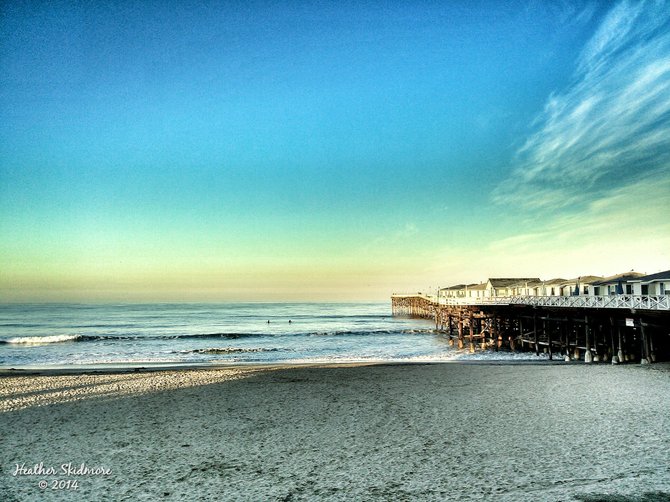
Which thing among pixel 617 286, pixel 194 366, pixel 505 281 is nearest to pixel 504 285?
pixel 505 281

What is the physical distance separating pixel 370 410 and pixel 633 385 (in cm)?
1034

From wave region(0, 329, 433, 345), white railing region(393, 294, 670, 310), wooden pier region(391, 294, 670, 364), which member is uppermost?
white railing region(393, 294, 670, 310)

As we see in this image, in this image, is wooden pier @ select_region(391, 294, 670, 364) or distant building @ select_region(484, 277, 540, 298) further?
distant building @ select_region(484, 277, 540, 298)

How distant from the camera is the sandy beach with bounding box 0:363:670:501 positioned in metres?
7.68

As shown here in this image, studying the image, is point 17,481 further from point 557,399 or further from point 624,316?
point 624,316

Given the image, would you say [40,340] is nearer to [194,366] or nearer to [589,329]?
[194,366]

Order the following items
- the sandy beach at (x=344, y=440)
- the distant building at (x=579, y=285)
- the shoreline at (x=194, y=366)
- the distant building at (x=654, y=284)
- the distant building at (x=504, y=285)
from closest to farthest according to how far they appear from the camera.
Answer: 1. the sandy beach at (x=344, y=440)
2. the shoreline at (x=194, y=366)
3. the distant building at (x=654, y=284)
4. the distant building at (x=579, y=285)
5. the distant building at (x=504, y=285)

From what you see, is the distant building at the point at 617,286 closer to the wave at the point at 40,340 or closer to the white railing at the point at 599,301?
the white railing at the point at 599,301

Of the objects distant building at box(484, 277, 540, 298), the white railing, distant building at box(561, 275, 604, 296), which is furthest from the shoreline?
distant building at box(484, 277, 540, 298)

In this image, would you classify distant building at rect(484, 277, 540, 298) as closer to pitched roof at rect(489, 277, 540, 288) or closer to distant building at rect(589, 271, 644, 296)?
pitched roof at rect(489, 277, 540, 288)

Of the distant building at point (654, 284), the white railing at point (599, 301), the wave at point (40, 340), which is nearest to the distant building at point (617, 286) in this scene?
the distant building at point (654, 284)

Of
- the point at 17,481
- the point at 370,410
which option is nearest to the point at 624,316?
the point at 370,410

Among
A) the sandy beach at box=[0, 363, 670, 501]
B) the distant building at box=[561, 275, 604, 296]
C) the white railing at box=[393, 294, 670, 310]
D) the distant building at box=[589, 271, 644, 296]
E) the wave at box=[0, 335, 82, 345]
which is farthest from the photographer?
the wave at box=[0, 335, 82, 345]

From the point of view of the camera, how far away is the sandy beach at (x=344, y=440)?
768 centimetres
